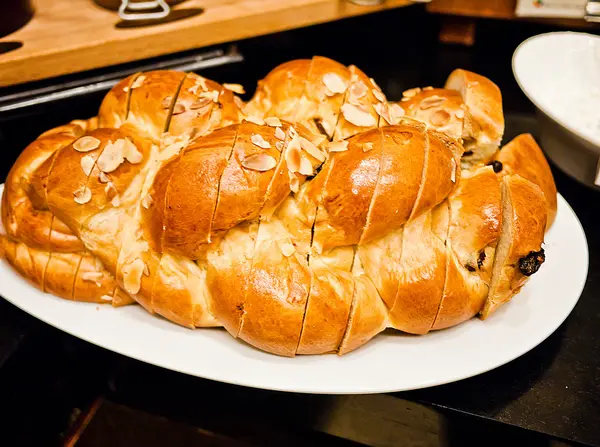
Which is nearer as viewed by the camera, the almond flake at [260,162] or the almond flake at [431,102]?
the almond flake at [260,162]

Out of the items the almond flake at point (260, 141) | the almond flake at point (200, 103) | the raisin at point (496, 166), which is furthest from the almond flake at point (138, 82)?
the raisin at point (496, 166)

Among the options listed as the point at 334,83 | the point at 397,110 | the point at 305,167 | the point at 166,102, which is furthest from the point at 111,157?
the point at 397,110

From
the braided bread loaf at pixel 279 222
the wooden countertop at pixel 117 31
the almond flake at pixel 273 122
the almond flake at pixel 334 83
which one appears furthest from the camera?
the wooden countertop at pixel 117 31

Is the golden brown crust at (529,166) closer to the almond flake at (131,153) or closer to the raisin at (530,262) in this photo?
the raisin at (530,262)

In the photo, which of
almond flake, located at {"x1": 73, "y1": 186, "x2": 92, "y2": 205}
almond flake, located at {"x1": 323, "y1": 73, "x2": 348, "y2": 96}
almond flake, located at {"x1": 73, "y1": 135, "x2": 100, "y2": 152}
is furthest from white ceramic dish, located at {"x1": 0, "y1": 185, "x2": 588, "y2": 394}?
almond flake, located at {"x1": 323, "y1": 73, "x2": 348, "y2": 96}

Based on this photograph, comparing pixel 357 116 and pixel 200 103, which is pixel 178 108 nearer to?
pixel 200 103

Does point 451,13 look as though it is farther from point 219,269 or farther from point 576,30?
point 219,269

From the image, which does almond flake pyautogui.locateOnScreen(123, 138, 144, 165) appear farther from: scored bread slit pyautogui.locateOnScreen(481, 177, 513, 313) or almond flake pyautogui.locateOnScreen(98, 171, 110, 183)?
scored bread slit pyautogui.locateOnScreen(481, 177, 513, 313)
